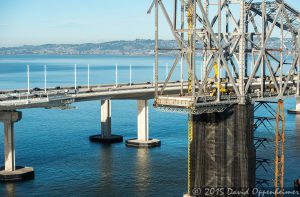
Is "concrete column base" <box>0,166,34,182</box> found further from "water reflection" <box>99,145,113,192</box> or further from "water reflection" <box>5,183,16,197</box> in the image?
"water reflection" <box>99,145,113,192</box>

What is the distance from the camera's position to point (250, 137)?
65812mm

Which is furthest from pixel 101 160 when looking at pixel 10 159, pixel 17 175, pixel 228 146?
pixel 228 146

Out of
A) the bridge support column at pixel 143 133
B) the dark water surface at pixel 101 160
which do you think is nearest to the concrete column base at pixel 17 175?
the dark water surface at pixel 101 160

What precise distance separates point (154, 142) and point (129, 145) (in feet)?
17.6

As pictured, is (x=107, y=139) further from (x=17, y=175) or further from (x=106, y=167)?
(x=17, y=175)

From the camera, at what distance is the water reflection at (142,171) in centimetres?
7997

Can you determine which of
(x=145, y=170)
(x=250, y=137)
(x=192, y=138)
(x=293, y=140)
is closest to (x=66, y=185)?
(x=145, y=170)

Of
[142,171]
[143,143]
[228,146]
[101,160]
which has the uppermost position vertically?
[228,146]

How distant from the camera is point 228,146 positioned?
65875mm

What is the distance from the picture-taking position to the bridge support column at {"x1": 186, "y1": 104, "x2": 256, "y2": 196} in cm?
6562

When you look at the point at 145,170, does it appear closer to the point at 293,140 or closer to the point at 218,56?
the point at 218,56

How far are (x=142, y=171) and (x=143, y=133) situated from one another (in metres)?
26.7

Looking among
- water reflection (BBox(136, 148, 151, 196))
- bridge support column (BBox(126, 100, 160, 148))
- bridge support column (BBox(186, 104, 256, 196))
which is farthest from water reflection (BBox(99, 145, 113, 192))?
bridge support column (BBox(186, 104, 256, 196))

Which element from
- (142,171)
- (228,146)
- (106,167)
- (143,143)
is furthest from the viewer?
(143,143)
